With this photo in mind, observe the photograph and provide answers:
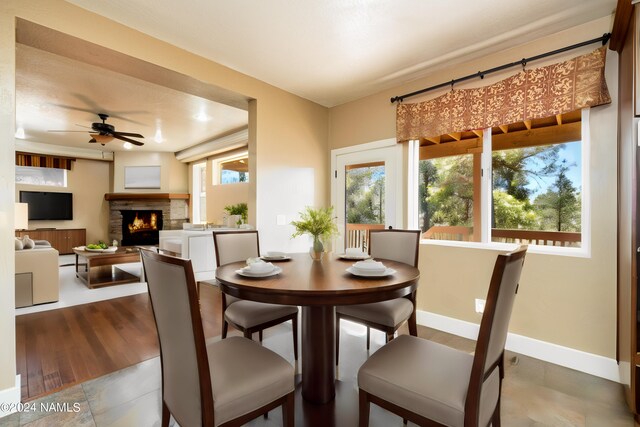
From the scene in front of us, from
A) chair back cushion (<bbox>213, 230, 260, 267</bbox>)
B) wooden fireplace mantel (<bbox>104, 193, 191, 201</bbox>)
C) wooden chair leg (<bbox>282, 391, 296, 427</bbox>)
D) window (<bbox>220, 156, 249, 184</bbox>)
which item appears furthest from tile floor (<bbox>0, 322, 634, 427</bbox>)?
wooden fireplace mantel (<bbox>104, 193, 191, 201</bbox>)

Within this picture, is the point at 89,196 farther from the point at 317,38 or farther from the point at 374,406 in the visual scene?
the point at 374,406

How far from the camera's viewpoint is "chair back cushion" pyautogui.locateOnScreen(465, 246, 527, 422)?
1.01 metres

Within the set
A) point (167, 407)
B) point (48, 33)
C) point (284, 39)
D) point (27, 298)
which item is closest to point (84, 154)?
point (27, 298)

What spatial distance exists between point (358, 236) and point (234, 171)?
160 inches

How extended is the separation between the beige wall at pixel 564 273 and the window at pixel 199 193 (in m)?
6.44

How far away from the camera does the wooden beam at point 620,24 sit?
66.3 inches

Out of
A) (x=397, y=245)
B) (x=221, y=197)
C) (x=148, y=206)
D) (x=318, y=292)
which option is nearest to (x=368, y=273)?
(x=318, y=292)

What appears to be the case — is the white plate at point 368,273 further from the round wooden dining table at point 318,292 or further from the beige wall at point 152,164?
the beige wall at point 152,164

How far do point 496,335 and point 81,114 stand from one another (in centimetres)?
604

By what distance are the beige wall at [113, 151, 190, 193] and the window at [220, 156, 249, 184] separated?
170 cm

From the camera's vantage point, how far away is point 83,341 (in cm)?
257

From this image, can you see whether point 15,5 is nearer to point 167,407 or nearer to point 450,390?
point 167,407

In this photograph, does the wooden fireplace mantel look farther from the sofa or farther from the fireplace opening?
the sofa

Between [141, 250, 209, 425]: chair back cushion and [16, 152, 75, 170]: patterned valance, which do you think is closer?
[141, 250, 209, 425]: chair back cushion
